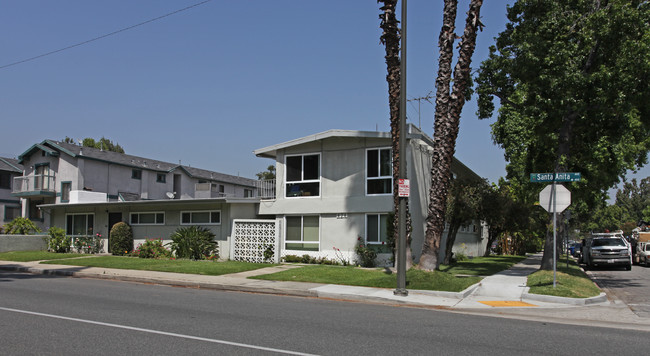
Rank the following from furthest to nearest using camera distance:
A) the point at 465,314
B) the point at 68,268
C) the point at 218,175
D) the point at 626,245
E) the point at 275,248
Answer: the point at 218,175 < the point at 626,245 < the point at 275,248 < the point at 68,268 < the point at 465,314

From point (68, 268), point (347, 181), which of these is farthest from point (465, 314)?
point (68, 268)

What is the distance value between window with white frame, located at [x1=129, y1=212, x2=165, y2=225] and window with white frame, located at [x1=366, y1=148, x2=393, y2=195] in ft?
37.0

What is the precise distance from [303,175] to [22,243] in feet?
58.2

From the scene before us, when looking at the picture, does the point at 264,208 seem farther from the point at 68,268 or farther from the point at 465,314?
the point at 465,314

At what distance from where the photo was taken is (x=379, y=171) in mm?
20938

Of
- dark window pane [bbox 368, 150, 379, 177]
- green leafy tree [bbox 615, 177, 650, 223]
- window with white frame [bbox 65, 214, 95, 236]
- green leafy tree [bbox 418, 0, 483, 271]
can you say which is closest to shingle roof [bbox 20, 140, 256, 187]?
window with white frame [bbox 65, 214, 95, 236]

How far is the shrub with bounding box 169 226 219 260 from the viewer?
2288 centimetres

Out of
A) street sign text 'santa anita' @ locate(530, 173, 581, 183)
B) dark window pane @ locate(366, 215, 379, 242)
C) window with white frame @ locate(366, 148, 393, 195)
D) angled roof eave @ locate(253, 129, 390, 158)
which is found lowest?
dark window pane @ locate(366, 215, 379, 242)

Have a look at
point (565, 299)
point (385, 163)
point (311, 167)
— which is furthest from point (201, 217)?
point (565, 299)

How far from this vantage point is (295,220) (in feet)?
74.5

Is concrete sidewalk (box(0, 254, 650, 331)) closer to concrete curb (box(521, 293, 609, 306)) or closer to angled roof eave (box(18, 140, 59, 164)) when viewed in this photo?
concrete curb (box(521, 293, 609, 306))

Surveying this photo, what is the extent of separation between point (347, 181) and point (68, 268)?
11628 millimetres

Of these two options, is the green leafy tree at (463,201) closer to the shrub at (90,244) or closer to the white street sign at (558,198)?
the white street sign at (558,198)

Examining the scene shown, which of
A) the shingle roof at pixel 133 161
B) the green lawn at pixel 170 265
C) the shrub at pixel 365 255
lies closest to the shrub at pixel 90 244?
the green lawn at pixel 170 265
